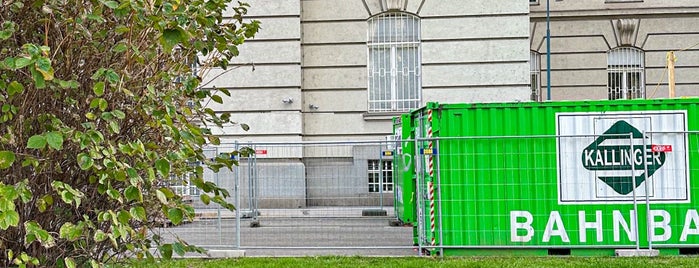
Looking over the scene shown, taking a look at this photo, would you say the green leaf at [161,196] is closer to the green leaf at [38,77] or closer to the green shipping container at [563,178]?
the green leaf at [38,77]

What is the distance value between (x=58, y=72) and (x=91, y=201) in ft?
2.46

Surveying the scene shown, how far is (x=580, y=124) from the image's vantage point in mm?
10625

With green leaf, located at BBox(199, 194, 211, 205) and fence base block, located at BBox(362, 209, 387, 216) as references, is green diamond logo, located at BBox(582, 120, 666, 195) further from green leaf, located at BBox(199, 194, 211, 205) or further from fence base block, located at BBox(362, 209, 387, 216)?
green leaf, located at BBox(199, 194, 211, 205)

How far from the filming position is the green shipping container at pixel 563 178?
34.5ft

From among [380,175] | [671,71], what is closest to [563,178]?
[380,175]

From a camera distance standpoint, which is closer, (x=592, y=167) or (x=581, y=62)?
(x=592, y=167)

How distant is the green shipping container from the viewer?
10.5 m

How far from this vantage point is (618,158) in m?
10.6

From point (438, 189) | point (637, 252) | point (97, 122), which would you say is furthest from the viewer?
point (438, 189)

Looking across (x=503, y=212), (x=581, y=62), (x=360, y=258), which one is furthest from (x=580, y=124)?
(x=581, y=62)

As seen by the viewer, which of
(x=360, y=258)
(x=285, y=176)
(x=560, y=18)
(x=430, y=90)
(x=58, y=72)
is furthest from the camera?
(x=560, y=18)

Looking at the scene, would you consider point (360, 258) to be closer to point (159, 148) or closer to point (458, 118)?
point (458, 118)

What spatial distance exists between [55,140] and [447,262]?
732cm

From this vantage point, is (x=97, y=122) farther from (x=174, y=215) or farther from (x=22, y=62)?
(x=22, y=62)
